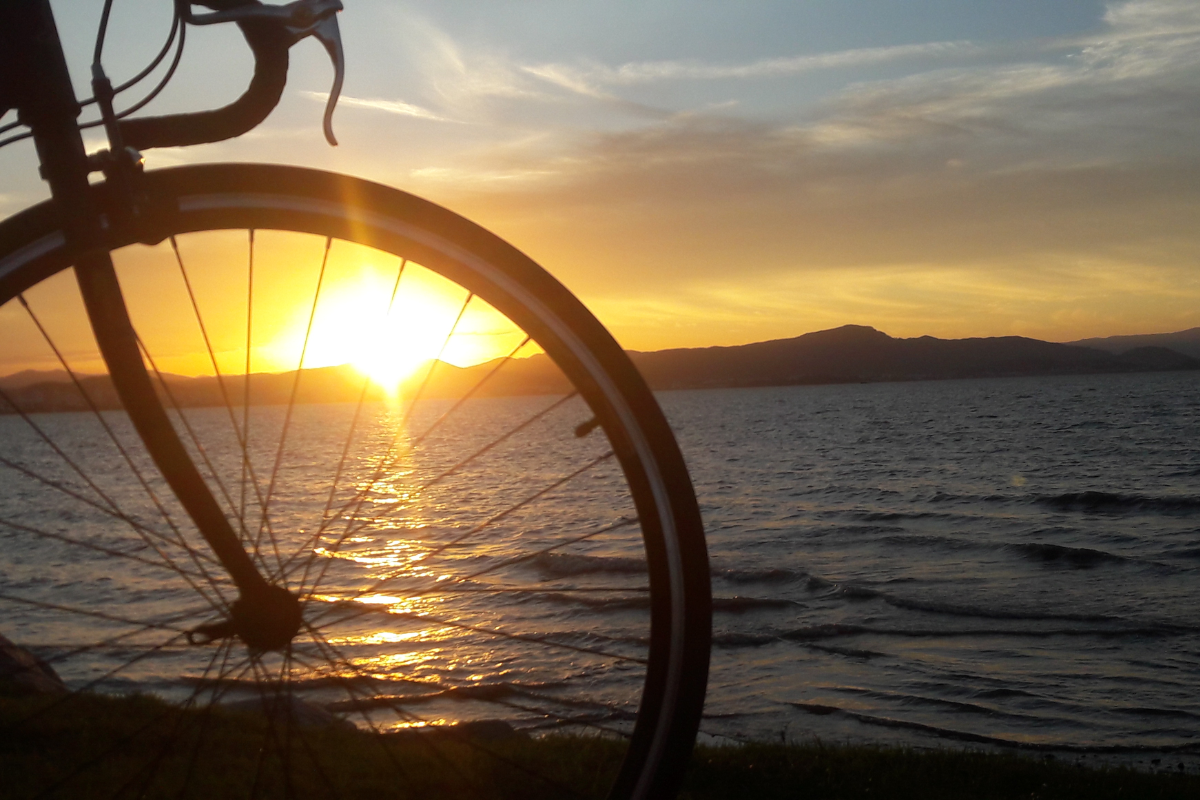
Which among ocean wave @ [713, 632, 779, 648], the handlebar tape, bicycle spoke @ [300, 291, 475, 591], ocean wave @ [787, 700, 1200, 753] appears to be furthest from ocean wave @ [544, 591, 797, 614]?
the handlebar tape

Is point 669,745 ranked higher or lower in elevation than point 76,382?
lower

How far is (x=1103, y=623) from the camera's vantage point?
13414 millimetres

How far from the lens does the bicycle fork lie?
5.00ft

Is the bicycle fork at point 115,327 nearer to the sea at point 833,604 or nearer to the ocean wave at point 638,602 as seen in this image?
the sea at point 833,604

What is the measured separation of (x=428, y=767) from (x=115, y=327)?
2.81 meters

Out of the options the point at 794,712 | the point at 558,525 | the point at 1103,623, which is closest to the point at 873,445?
the point at 558,525

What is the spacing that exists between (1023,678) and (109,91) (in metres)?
11.1

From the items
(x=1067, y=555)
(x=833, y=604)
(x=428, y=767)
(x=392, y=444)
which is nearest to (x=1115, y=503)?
(x=1067, y=555)

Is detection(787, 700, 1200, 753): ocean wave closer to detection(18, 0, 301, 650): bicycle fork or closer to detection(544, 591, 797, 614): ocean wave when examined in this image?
detection(544, 591, 797, 614): ocean wave

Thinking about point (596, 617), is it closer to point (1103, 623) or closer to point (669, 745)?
point (1103, 623)

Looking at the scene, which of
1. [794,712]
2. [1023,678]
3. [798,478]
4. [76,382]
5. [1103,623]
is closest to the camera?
[76,382]

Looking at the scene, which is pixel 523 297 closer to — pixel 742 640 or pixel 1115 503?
pixel 742 640

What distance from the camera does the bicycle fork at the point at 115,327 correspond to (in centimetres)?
152

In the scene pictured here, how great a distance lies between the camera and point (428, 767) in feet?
12.7
